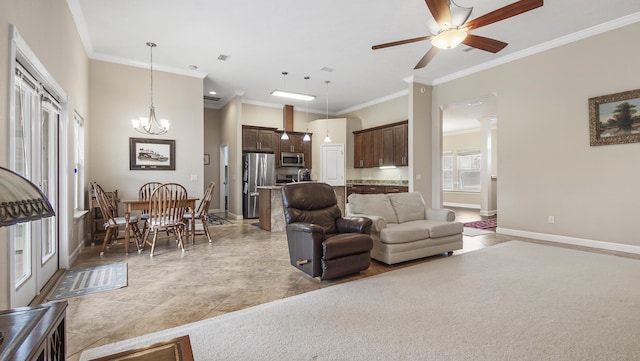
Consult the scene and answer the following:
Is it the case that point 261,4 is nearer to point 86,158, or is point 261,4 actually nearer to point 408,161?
point 86,158

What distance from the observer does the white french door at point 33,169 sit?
2.46 m

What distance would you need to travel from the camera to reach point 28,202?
Answer: 0.89 meters

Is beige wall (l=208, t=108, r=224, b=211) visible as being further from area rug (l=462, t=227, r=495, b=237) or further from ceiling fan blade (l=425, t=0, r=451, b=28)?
ceiling fan blade (l=425, t=0, r=451, b=28)

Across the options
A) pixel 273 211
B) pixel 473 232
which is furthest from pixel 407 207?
pixel 273 211

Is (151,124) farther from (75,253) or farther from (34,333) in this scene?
(34,333)

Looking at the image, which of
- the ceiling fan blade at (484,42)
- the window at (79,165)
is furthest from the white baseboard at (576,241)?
the window at (79,165)

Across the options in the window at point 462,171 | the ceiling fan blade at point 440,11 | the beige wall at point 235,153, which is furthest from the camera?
the window at point 462,171

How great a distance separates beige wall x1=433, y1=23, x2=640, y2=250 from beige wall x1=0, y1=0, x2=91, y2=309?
665 centimetres

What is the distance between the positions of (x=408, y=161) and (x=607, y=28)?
3884mm

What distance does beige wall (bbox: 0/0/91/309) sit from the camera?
78.4 inches

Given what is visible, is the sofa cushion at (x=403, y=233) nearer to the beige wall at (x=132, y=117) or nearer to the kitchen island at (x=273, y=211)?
the kitchen island at (x=273, y=211)

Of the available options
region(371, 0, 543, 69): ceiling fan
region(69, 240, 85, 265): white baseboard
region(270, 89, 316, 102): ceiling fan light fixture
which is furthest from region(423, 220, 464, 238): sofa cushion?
region(270, 89, 316, 102): ceiling fan light fixture

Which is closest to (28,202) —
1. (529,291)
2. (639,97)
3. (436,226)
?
(529,291)

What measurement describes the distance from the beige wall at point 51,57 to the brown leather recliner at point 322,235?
2.31m
